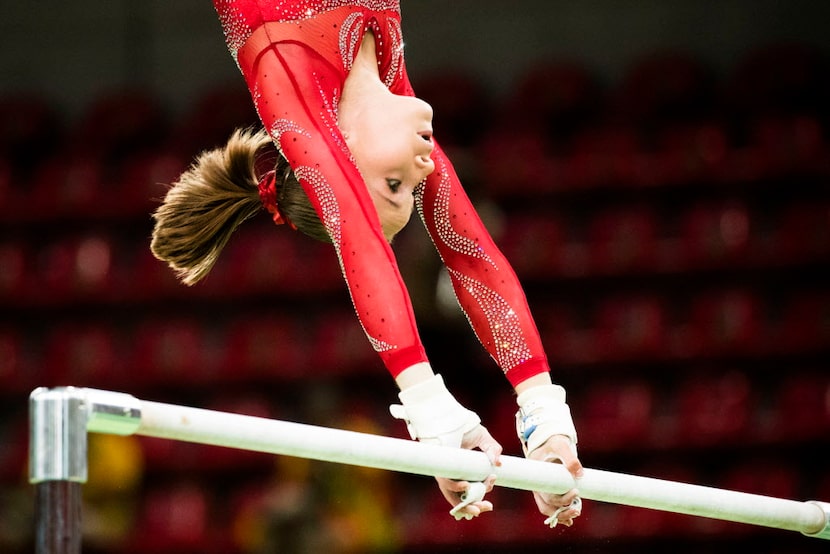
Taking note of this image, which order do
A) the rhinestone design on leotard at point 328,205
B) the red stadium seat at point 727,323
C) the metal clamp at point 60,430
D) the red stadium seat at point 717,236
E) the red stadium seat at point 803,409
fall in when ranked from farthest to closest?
the red stadium seat at point 717,236
the red stadium seat at point 727,323
the red stadium seat at point 803,409
the rhinestone design on leotard at point 328,205
the metal clamp at point 60,430

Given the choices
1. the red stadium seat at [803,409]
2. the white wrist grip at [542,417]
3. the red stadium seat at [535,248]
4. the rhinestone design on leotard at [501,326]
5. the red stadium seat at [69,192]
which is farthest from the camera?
the red stadium seat at [69,192]

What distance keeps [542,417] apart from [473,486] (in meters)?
0.26

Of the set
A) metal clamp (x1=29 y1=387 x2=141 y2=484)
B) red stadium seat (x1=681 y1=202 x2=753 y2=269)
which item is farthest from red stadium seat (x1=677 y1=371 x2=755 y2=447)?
metal clamp (x1=29 y1=387 x2=141 y2=484)

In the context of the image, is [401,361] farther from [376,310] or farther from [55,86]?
[55,86]

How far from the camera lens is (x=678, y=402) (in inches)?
182

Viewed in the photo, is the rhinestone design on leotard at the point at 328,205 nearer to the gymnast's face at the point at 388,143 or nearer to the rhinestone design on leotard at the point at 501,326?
the gymnast's face at the point at 388,143

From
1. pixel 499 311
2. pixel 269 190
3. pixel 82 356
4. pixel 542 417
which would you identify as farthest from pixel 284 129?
pixel 82 356

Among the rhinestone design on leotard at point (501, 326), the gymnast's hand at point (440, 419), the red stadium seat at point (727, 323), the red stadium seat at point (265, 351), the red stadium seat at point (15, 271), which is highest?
the red stadium seat at point (15, 271)

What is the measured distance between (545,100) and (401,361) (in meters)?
3.51

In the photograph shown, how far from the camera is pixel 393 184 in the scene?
6.82 feet

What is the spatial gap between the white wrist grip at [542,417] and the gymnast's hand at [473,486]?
14 centimetres

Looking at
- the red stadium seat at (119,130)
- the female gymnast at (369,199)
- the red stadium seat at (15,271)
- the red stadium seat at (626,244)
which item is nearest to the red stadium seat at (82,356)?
the red stadium seat at (15,271)

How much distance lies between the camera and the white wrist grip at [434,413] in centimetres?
188

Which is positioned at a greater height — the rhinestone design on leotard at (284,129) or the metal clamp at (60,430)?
the rhinestone design on leotard at (284,129)
